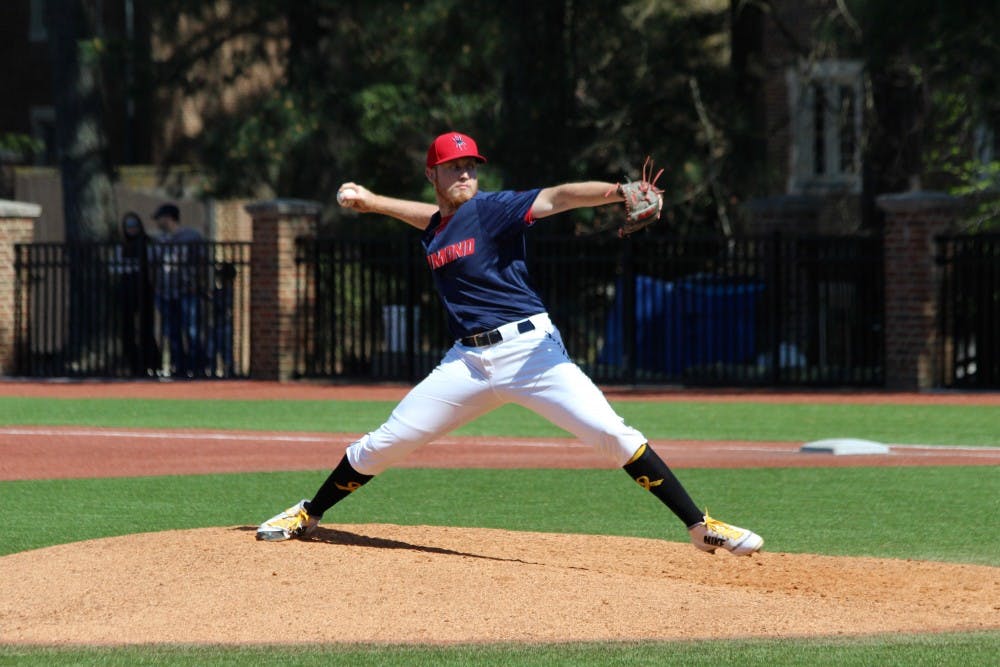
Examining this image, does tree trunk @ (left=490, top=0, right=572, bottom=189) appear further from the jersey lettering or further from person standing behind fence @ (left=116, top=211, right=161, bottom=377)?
the jersey lettering

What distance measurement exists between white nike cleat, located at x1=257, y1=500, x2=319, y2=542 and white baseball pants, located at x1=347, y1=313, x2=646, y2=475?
1.68 ft

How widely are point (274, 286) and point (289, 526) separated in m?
17.1

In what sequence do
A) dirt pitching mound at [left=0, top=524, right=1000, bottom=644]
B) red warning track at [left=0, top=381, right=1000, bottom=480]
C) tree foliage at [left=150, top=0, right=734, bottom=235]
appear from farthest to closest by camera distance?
tree foliage at [left=150, top=0, right=734, bottom=235]
red warning track at [left=0, top=381, right=1000, bottom=480]
dirt pitching mound at [left=0, top=524, right=1000, bottom=644]

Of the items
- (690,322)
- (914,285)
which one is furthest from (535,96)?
(914,285)

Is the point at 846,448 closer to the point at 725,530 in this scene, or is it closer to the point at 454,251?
the point at 725,530

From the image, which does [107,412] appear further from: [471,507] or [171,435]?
[471,507]

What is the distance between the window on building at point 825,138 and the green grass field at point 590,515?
1822 centimetres

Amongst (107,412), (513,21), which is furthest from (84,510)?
(513,21)

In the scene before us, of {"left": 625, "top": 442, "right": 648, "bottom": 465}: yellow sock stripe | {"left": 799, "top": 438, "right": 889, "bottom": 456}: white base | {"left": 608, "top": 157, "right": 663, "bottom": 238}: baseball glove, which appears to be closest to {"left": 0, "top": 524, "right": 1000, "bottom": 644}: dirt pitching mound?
{"left": 625, "top": 442, "right": 648, "bottom": 465}: yellow sock stripe

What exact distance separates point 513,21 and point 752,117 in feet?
14.5

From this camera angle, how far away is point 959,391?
22.4m

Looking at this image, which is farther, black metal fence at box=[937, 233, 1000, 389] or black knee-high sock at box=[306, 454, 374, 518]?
black metal fence at box=[937, 233, 1000, 389]

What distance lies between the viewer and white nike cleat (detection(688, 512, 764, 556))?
8266mm

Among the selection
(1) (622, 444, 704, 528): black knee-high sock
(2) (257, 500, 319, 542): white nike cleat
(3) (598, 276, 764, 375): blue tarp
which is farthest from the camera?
(3) (598, 276, 764, 375): blue tarp
